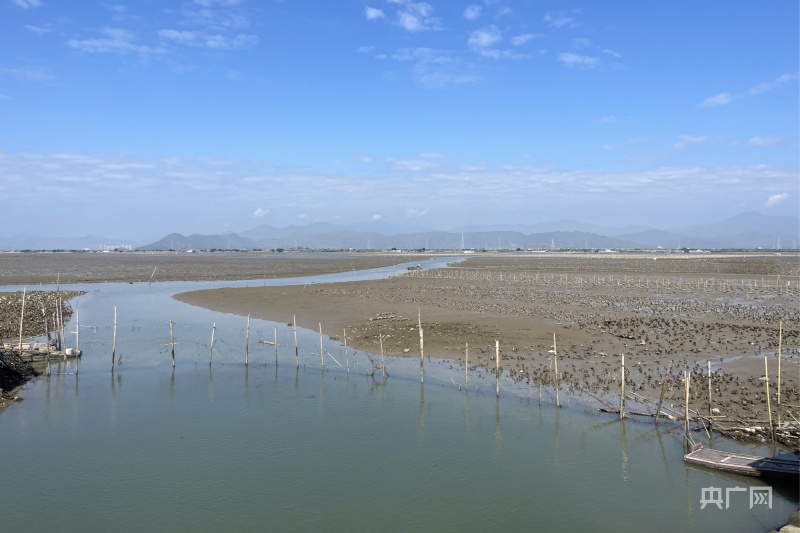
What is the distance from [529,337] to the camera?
89.0 feet

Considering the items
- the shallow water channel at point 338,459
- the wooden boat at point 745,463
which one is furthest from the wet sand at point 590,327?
the shallow water channel at point 338,459

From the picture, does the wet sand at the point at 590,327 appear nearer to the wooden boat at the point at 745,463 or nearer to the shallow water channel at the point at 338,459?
the wooden boat at the point at 745,463

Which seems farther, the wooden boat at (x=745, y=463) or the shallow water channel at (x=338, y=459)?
the wooden boat at (x=745, y=463)

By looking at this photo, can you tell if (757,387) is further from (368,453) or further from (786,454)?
(368,453)

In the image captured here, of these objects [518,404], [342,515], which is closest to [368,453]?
[342,515]

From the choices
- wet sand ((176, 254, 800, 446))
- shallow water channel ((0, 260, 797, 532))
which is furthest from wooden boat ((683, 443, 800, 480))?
wet sand ((176, 254, 800, 446))

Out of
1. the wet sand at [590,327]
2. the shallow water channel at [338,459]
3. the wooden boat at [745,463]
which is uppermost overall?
the wet sand at [590,327]

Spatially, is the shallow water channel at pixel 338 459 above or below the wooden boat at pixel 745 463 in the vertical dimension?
below

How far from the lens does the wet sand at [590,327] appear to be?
62.6 feet

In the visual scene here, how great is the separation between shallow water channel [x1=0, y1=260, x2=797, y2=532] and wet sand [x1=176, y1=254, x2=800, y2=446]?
2998mm

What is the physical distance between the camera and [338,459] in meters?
14.3

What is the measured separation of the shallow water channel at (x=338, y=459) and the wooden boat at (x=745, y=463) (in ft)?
0.91

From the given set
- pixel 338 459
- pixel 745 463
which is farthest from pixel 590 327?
pixel 338 459

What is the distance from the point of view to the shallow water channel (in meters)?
11.6
